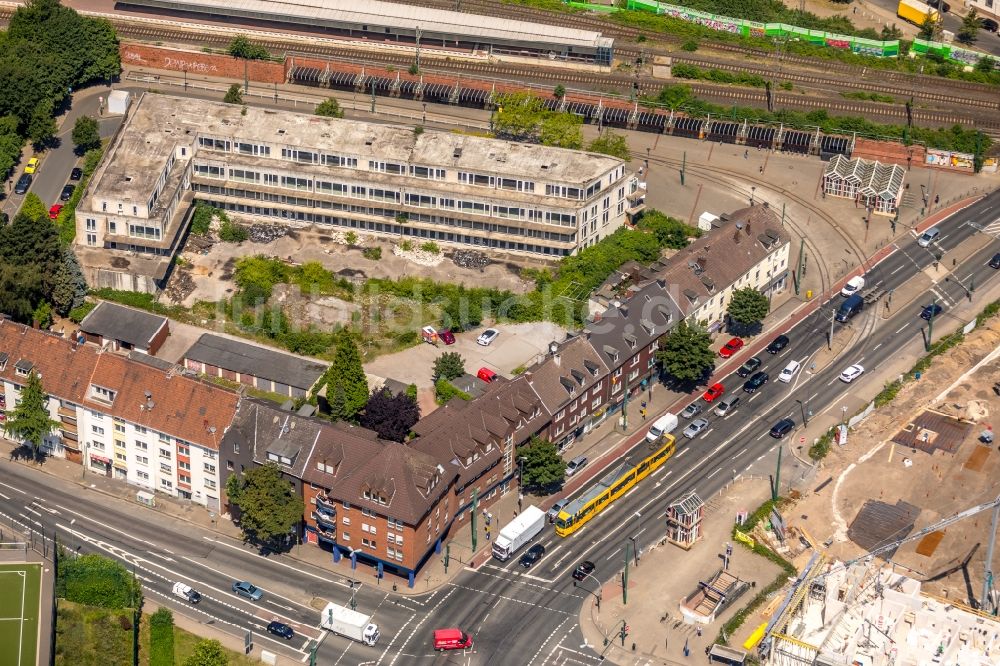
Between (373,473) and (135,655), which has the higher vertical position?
(373,473)

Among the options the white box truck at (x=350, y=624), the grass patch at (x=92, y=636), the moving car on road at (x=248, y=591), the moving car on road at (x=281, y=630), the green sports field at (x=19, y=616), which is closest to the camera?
the green sports field at (x=19, y=616)

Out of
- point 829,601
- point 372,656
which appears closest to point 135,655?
point 372,656

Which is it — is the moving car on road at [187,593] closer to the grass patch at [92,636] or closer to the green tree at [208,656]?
the grass patch at [92,636]

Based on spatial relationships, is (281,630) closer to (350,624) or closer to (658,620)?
(350,624)

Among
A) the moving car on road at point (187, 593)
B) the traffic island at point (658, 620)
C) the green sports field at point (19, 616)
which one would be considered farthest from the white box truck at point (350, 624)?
the green sports field at point (19, 616)

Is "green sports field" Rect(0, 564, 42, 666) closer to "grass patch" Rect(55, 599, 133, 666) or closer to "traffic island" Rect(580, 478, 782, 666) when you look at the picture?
"grass patch" Rect(55, 599, 133, 666)

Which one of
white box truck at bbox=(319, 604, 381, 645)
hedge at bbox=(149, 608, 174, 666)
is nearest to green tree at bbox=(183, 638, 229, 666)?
hedge at bbox=(149, 608, 174, 666)

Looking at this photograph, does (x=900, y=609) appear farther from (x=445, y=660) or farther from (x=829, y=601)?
(x=445, y=660)
